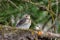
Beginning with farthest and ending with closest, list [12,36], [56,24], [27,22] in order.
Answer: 1. [27,22]
2. [12,36]
3. [56,24]

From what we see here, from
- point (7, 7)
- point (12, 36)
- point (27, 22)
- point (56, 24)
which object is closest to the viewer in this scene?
point (56, 24)

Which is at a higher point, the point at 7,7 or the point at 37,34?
the point at 7,7

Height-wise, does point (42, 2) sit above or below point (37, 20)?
above

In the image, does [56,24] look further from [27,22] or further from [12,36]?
[27,22]

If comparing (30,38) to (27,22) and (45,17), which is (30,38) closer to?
(45,17)

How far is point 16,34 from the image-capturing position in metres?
6.44

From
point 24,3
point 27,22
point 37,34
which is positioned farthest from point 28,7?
point 27,22

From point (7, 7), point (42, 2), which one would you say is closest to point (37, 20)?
point (42, 2)

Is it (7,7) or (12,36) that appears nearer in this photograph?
(7,7)

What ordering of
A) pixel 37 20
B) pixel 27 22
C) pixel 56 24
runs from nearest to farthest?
pixel 56 24, pixel 37 20, pixel 27 22

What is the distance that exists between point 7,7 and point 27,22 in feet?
6.41

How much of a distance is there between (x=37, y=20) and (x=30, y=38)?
0.57m

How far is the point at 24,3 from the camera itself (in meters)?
6.14

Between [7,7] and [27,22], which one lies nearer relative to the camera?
[7,7]
